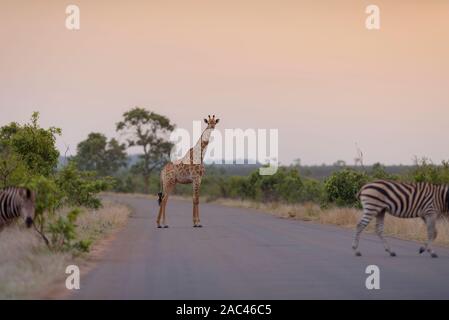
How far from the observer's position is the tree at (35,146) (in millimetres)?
27578

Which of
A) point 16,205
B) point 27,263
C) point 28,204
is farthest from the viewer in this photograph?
point 16,205

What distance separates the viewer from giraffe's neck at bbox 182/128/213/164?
28156 millimetres

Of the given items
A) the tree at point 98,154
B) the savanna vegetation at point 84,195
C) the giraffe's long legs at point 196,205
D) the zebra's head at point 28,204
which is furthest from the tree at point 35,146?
the tree at point 98,154

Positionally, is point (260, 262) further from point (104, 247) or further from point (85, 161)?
point (85, 161)

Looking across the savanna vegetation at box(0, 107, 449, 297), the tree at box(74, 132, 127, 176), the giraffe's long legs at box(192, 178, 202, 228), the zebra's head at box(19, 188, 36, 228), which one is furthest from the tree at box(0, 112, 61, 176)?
the tree at box(74, 132, 127, 176)

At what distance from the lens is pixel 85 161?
9062cm

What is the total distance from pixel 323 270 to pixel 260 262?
5.65ft

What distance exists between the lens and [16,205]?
56.7ft

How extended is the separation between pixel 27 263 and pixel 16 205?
8.56ft

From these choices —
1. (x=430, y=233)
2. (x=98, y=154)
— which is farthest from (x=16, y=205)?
(x=98, y=154)

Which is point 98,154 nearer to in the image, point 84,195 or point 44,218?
point 84,195

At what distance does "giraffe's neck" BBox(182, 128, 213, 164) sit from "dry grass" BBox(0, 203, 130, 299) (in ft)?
19.3
